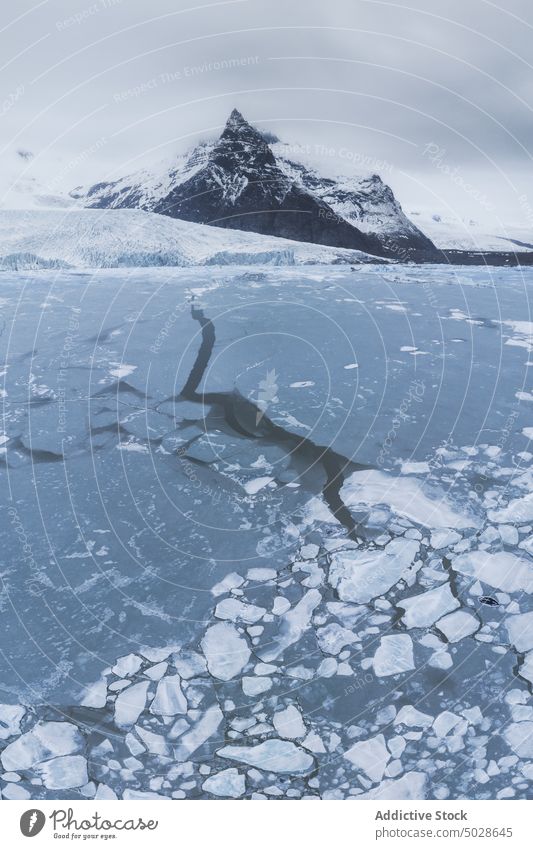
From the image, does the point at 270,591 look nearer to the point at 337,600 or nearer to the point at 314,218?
the point at 337,600

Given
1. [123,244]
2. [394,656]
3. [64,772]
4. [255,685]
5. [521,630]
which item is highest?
[123,244]

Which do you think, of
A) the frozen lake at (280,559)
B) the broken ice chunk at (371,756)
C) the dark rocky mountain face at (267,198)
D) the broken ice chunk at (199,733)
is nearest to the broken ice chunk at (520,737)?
the frozen lake at (280,559)

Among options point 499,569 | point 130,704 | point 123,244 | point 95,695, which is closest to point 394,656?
point 499,569

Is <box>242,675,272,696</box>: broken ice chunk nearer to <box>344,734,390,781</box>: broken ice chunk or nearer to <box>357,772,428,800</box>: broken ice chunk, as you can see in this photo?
<box>344,734,390,781</box>: broken ice chunk

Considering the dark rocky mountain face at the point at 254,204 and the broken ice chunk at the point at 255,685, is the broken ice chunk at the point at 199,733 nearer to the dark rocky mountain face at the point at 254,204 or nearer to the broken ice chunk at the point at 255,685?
the broken ice chunk at the point at 255,685

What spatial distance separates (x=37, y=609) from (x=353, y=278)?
9986 millimetres

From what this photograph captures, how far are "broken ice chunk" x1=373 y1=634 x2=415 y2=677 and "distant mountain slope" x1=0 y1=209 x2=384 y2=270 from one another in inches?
428

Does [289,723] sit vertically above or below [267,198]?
below

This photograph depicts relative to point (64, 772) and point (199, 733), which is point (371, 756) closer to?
point (199, 733)

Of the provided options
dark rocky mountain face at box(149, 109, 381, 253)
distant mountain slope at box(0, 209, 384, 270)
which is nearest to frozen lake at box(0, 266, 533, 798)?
distant mountain slope at box(0, 209, 384, 270)

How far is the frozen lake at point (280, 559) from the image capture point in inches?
85.7

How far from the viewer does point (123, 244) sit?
11.8 metres

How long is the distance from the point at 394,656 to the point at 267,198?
589 inches

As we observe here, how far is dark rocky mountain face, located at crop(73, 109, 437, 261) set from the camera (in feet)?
47.3
